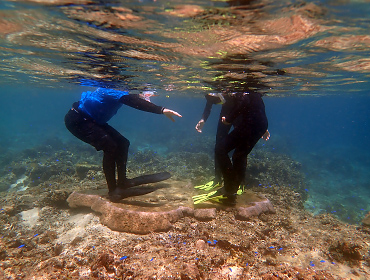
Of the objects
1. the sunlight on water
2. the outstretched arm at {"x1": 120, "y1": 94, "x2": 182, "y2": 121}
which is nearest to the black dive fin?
the outstretched arm at {"x1": 120, "y1": 94, "x2": 182, "y2": 121}

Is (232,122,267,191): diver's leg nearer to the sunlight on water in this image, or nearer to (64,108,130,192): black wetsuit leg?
the sunlight on water

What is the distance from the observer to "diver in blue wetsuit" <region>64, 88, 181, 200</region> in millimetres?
5316

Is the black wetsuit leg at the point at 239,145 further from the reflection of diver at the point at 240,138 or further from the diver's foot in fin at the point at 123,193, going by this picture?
the diver's foot in fin at the point at 123,193

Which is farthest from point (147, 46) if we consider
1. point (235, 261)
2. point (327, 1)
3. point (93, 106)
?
point (235, 261)

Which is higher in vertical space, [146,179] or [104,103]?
[104,103]

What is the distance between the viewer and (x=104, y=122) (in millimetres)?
5770

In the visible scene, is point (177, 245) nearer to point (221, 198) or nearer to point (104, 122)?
point (221, 198)

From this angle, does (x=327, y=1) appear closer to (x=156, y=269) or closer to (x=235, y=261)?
(x=235, y=261)

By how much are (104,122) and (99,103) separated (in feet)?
1.92

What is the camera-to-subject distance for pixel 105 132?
17.7 feet

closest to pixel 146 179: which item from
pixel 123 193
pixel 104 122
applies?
pixel 123 193

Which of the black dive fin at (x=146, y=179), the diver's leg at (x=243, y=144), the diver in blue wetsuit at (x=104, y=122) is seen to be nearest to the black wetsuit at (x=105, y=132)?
the diver in blue wetsuit at (x=104, y=122)

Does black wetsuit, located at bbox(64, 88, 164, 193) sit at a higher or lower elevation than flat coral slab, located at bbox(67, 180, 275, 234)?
higher

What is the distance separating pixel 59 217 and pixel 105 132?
2.97 metres
